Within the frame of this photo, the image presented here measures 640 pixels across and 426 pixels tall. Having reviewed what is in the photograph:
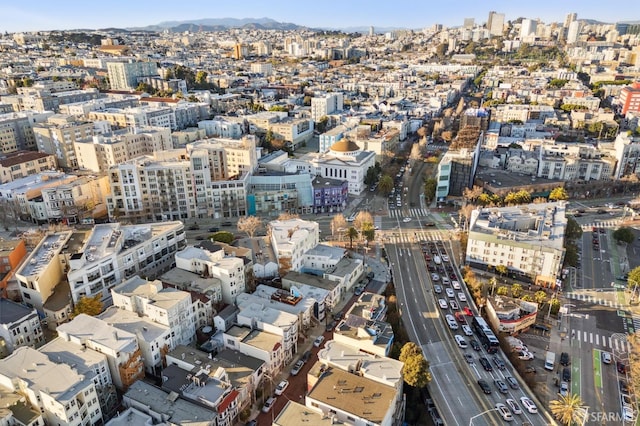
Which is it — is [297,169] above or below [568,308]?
above

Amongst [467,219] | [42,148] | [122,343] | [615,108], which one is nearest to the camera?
[122,343]

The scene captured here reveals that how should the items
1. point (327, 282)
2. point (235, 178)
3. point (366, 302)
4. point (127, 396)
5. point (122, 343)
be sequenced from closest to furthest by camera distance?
1. point (127, 396)
2. point (122, 343)
3. point (366, 302)
4. point (327, 282)
5. point (235, 178)

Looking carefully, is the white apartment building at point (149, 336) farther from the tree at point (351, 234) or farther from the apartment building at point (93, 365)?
the tree at point (351, 234)

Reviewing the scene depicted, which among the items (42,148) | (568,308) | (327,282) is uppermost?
(42,148)

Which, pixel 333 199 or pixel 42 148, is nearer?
pixel 333 199

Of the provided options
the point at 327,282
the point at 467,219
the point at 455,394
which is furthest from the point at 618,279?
the point at 327,282

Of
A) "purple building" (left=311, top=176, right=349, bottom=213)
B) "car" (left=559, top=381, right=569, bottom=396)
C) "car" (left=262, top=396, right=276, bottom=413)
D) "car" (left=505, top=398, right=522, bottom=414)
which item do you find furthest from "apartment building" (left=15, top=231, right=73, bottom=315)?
"car" (left=559, top=381, right=569, bottom=396)

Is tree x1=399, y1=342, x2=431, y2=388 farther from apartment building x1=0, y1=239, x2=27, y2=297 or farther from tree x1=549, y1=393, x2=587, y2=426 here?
apartment building x1=0, y1=239, x2=27, y2=297

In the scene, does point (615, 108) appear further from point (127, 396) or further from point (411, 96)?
point (127, 396)
